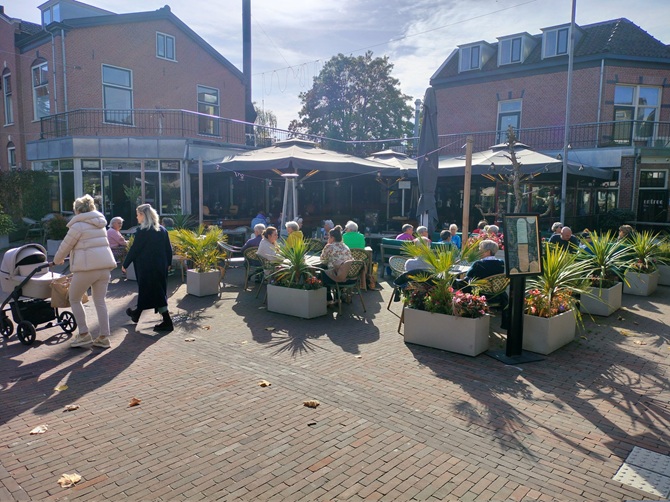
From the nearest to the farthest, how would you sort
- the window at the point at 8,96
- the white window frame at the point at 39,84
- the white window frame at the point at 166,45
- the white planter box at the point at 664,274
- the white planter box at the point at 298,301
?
1. the white planter box at the point at 298,301
2. the white planter box at the point at 664,274
3. the white window frame at the point at 39,84
4. the white window frame at the point at 166,45
5. the window at the point at 8,96

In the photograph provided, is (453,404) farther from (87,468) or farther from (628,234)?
(628,234)

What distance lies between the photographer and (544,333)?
5.83m

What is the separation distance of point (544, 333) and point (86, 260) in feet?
17.7

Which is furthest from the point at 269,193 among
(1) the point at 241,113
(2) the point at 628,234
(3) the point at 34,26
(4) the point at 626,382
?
(4) the point at 626,382

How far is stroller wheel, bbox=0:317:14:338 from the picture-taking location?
20.4ft

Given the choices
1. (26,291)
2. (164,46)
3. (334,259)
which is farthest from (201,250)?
(164,46)

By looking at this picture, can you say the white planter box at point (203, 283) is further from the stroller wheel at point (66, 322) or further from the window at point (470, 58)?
the window at point (470, 58)

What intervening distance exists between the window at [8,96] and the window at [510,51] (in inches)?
913

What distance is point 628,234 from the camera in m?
11.1

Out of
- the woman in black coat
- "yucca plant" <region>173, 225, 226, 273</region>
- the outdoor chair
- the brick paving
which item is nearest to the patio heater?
the outdoor chair

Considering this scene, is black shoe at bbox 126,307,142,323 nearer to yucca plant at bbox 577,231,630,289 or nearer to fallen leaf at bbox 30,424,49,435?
fallen leaf at bbox 30,424,49,435

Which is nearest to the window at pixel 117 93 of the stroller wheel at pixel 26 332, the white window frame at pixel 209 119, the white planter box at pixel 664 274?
the white window frame at pixel 209 119

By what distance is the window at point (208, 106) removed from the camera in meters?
23.0

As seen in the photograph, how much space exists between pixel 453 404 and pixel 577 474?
1.24 m
